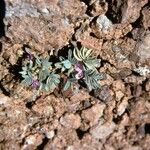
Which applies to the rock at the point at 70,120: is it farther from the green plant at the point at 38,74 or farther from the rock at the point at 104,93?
the green plant at the point at 38,74

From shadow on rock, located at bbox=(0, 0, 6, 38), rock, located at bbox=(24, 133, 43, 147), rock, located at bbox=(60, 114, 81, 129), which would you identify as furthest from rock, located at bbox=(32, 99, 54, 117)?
shadow on rock, located at bbox=(0, 0, 6, 38)

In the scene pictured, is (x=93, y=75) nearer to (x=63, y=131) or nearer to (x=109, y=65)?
(x=109, y=65)

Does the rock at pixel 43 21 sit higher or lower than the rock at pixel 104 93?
higher

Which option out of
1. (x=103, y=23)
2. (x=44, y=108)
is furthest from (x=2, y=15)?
(x=44, y=108)

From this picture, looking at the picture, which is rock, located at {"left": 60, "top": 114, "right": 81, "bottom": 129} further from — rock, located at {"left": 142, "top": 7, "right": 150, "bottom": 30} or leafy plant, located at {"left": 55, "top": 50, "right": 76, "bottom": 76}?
rock, located at {"left": 142, "top": 7, "right": 150, "bottom": 30}

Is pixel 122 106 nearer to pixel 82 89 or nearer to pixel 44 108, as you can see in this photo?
pixel 82 89

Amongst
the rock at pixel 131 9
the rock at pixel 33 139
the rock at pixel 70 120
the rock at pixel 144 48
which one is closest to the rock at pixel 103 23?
the rock at pixel 131 9

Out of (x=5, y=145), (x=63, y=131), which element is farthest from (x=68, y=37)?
(x=5, y=145)
